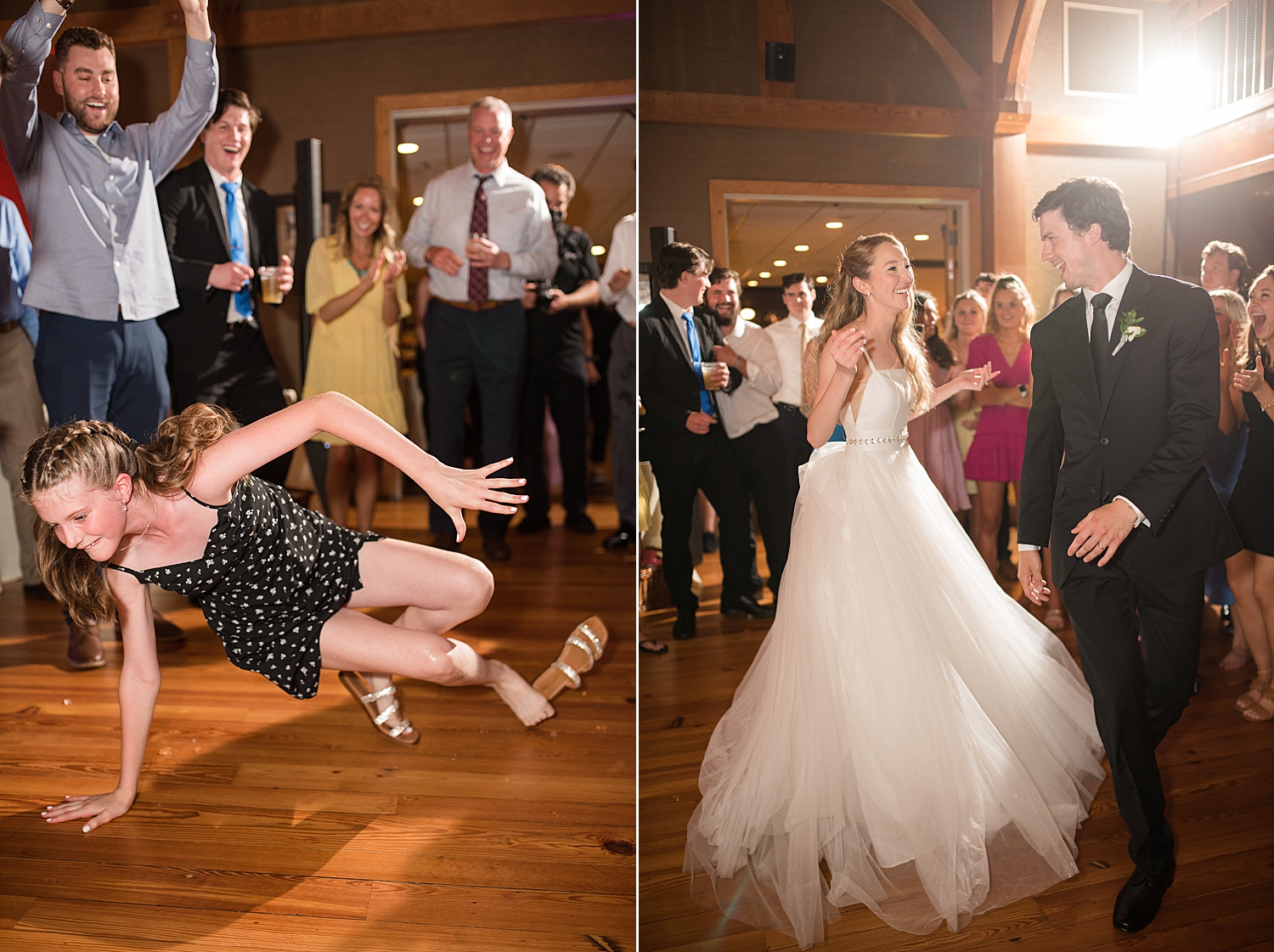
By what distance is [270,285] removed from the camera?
1.78 meters

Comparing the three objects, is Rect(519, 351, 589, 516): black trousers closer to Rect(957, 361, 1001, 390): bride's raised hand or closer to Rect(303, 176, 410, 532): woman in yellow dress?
Rect(303, 176, 410, 532): woman in yellow dress

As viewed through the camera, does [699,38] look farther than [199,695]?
No

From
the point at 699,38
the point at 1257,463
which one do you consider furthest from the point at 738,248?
the point at 1257,463

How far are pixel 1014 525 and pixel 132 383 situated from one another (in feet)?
5.46

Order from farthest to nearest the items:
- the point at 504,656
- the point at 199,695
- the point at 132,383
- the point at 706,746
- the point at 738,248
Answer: the point at 504,656 → the point at 199,695 → the point at 132,383 → the point at 706,746 → the point at 738,248

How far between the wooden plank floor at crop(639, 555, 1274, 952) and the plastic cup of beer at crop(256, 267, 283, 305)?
1045 mm

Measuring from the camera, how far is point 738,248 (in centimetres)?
130

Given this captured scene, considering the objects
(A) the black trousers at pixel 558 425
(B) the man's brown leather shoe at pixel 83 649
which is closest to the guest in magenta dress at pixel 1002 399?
(A) the black trousers at pixel 558 425

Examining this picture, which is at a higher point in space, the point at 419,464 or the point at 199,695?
the point at 419,464

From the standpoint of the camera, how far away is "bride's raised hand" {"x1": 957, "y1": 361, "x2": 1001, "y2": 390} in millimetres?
1296

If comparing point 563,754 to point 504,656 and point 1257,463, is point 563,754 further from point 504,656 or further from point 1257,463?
point 1257,463

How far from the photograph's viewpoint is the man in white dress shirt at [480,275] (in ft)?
6.38

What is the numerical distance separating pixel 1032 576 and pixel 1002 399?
0.93ft

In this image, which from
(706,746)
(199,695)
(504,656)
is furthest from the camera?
(504,656)
